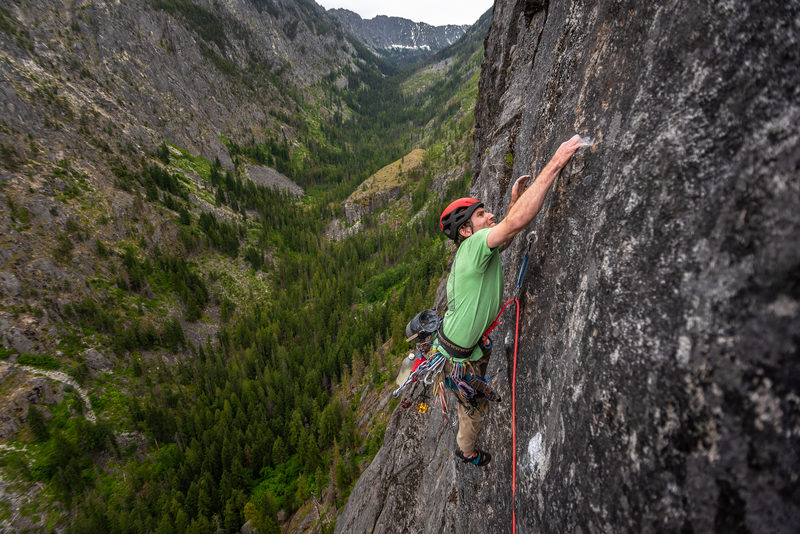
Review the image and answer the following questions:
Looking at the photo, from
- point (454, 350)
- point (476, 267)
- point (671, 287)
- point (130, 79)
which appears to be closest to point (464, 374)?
point (454, 350)

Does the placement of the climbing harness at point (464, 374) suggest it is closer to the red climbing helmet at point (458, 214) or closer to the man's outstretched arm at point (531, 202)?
the red climbing helmet at point (458, 214)

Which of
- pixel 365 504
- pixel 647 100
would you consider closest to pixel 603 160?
pixel 647 100

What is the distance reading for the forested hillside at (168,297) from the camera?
1652 inches

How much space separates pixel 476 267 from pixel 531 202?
96 centimetres

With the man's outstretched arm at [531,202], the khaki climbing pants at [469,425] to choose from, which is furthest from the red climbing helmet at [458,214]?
the khaki climbing pants at [469,425]

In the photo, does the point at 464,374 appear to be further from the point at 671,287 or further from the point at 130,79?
the point at 130,79

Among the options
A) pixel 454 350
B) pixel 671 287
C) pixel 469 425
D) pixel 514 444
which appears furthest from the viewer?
pixel 469 425

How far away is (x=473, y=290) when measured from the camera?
151 inches

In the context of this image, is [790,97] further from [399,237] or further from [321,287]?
[399,237]

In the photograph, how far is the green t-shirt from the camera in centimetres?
350

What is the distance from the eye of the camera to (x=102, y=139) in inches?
2783

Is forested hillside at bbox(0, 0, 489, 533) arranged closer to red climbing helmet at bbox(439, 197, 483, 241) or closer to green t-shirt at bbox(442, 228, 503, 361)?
green t-shirt at bbox(442, 228, 503, 361)

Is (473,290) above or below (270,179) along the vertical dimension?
below

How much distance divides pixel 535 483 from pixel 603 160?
3.65 metres
